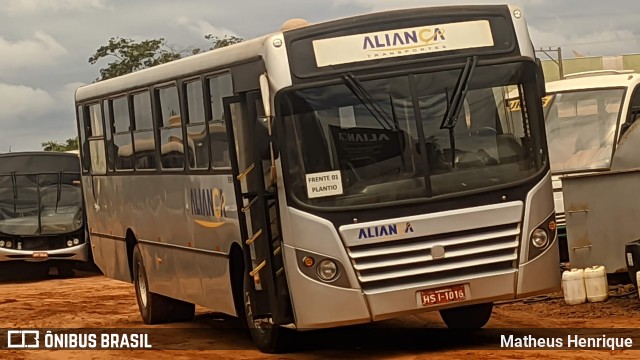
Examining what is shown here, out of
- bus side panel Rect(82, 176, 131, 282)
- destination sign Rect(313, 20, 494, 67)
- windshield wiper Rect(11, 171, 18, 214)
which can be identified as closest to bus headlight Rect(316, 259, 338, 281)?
destination sign Rect(313, 20, 494, 67)

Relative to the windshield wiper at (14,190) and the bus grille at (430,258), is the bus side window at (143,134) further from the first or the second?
the windshield wiper at (14,190)

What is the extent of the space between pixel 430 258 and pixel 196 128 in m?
3.84

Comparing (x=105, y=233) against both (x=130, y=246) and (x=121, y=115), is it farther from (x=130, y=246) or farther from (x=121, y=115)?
(x=121, y=115)

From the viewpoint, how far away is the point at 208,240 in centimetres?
1467

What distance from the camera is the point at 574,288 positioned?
15.7 meters

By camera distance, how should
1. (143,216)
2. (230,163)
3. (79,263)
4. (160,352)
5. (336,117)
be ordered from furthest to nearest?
(79,263) → (143,216) → (160,352) → (230,163) → (336,117)

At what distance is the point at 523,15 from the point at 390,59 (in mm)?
1408

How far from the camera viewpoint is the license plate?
1188 centimetres

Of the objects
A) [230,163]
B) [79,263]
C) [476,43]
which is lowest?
[79,263]

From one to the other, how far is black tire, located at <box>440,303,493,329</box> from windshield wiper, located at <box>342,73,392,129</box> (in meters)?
3.01

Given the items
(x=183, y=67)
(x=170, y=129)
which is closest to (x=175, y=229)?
(x=170, y=129)

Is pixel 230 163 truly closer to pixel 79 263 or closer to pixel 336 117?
pixel 336 117

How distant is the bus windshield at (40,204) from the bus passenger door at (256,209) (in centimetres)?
1842

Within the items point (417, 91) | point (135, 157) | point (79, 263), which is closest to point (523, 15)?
point (417, 91)
